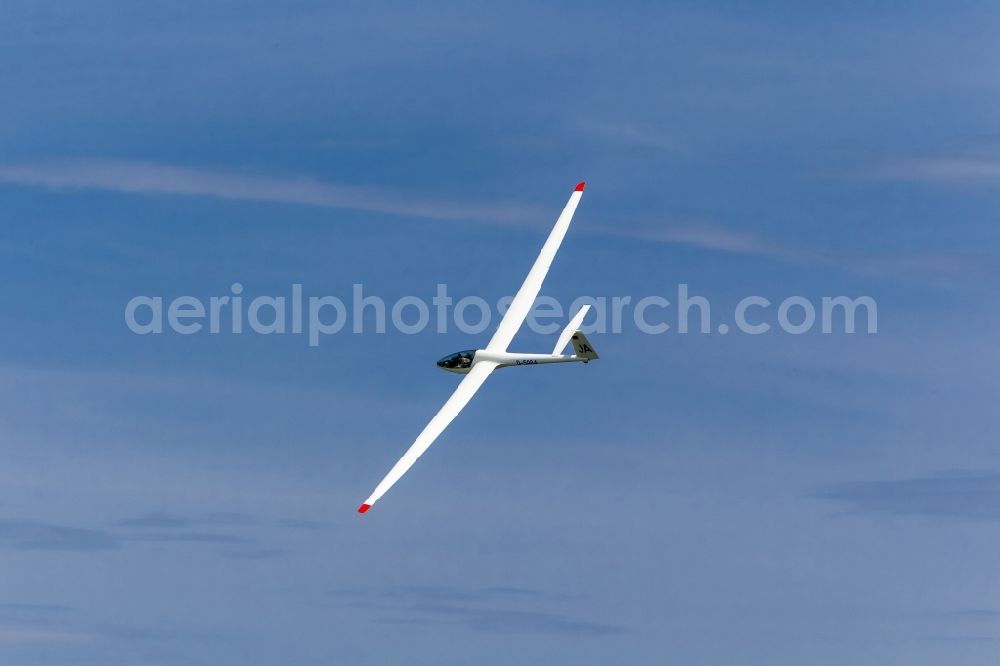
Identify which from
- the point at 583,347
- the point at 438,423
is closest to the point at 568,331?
the point at 583,347

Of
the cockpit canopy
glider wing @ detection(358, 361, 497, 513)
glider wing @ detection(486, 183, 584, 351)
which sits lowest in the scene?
glider wing @ detection(358, 361, 497, 513)

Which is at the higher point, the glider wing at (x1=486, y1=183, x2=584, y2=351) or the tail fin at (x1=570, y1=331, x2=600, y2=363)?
the glider wing at (x1=486, y1=183, x2=584, y2=351)

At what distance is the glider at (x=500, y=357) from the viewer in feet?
292

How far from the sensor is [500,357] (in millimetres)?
97188

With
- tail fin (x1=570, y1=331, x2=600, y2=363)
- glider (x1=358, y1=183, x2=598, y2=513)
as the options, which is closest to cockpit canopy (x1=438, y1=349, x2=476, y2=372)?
glider (x1=358, y1=183, x2=598, y2=513)

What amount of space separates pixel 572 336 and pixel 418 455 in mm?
16084

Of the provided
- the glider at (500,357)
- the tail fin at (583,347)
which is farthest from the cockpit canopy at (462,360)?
the tail fin at (583,347)

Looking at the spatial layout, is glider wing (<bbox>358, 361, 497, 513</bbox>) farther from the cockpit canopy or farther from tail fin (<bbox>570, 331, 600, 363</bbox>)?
tail fin (<bbox>570, 331, 600, 363</bbox>)

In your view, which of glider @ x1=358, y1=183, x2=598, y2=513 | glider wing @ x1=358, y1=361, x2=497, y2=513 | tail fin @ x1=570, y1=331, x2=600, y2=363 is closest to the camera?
glider wing @ x1=358, y1=361, x2=497, y2=513

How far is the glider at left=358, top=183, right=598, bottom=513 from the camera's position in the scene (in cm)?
8912

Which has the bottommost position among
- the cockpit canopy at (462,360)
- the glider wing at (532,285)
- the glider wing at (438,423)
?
the glider wing at (438,423)

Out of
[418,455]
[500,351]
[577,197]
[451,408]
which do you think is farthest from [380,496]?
[577,197]

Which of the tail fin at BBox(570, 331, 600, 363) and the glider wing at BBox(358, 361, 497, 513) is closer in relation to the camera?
the glider wing at BBox(358, 361, 497, 513)

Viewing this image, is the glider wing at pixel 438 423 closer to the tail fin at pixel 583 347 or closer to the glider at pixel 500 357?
the glider at pixel 500 357
